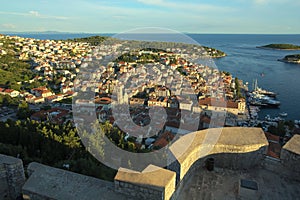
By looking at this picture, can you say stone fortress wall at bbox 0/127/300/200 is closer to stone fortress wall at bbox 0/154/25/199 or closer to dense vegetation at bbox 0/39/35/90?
stone fortress wall at bbox 0/154/25/199

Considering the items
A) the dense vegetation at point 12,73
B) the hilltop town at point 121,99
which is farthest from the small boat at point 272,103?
the dense vegetation at point 12,73

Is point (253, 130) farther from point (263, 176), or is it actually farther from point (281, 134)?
point (281, 134)

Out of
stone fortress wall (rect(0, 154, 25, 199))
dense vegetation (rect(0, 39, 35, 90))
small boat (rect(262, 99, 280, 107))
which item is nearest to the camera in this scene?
stone fortress wall (rect(0, 154, 25, 199))

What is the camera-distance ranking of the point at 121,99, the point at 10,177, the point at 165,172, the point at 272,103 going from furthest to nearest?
the point at 272,103 → the point at 121,99 → the point at 10,177 → the point at 165,172

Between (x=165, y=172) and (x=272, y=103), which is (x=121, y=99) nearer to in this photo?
(x=272, y=103)

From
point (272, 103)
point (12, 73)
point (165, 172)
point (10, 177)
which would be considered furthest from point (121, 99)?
point (165, 172)

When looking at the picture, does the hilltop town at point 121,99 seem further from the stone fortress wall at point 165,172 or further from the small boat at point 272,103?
the stone fortress wall at point 165,172

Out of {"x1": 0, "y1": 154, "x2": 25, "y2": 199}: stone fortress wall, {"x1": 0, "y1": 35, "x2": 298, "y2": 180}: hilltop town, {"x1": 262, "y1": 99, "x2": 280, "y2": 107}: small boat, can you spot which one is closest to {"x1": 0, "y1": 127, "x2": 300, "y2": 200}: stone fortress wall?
{"x1": 0, "y1": 154, "x2": 25, "y2": 199}: stone fortress wall

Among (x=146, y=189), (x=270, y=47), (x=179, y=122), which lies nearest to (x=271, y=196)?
(x=146, y=189)

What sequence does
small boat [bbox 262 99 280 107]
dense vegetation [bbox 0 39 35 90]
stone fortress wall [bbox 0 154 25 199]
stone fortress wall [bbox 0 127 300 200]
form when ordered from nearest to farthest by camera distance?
stone fortress wall [bbox 0 127 300 200], stone fortress wall [bbox 0 154 25 199], small boat [bbox 262 99 280 107], dense vegetation [bbox 0 39 35 90]
